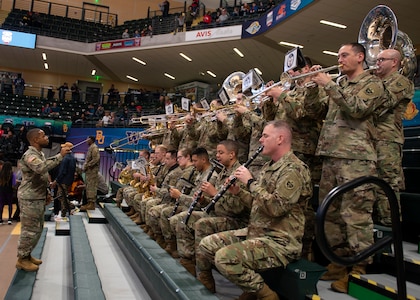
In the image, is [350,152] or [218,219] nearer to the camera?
[350,152]

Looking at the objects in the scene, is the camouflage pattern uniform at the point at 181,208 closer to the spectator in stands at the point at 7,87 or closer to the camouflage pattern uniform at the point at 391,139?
the camouflage pattern uniform at the point at 391,139

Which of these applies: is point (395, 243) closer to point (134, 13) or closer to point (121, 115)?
point (121, 115)

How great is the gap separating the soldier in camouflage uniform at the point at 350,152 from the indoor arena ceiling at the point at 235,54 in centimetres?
902

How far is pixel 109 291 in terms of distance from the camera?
3887 millimetres

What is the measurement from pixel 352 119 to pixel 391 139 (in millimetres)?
467

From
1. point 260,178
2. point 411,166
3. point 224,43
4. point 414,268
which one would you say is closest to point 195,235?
point 260,178

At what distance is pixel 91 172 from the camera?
8.91 meters

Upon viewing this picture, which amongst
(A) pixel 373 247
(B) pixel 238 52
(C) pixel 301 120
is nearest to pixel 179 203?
(C) pixel 301 120

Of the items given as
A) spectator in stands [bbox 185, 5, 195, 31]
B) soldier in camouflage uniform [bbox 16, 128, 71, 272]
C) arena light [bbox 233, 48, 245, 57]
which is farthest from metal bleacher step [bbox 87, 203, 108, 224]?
spectator in stands [bbox 185, 5, 195, 31]

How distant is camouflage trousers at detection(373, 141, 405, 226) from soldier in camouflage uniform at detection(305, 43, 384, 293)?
295 millimetres

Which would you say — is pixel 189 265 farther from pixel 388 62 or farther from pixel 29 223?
pixel 388 62

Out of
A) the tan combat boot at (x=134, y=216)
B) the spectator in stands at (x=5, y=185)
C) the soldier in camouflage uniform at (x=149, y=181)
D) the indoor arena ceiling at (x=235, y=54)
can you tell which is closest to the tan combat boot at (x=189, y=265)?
the soldier in camouflage uniform at (x=149, y=181)

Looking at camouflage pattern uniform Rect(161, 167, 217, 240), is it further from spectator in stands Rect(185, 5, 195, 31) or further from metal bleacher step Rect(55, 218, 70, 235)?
spectator in stands Rect(185, 5, 195, 31)

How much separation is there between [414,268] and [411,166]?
200 cm
